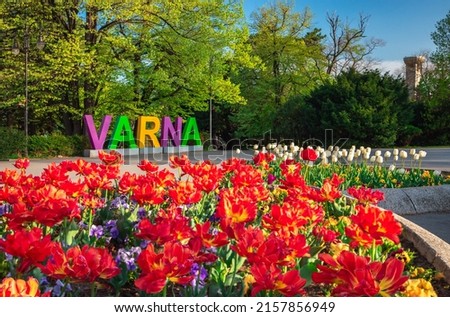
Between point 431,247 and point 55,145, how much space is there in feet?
72.3

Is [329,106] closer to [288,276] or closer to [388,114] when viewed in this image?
[388,114]

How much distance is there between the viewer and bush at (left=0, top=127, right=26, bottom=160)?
72.2 feet

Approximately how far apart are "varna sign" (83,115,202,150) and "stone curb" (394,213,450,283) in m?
20.3

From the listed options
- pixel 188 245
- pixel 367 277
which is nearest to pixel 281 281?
pixel 367 277

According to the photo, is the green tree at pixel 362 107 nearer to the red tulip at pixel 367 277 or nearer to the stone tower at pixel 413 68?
the stone tower at pixel 413 68

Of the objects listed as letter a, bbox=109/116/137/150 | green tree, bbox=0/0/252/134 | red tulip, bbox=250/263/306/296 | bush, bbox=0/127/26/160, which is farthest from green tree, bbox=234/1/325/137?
red tulip, bbox=250/263/306/296

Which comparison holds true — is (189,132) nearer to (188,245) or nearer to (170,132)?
(170,132)

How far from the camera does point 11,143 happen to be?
878 inches

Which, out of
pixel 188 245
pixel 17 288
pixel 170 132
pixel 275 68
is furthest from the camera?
pixel 275 68

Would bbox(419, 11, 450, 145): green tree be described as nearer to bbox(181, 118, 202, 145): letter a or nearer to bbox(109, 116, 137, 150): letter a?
bbox(181, 118, 202, 145): letter a

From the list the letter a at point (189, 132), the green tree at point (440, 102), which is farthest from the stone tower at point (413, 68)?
the letter a at point (189, 132)

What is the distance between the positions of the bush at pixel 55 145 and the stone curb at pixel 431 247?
21049mm

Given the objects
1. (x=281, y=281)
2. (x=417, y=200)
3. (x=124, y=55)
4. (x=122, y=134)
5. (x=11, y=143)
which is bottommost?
(x=417, y=200)
